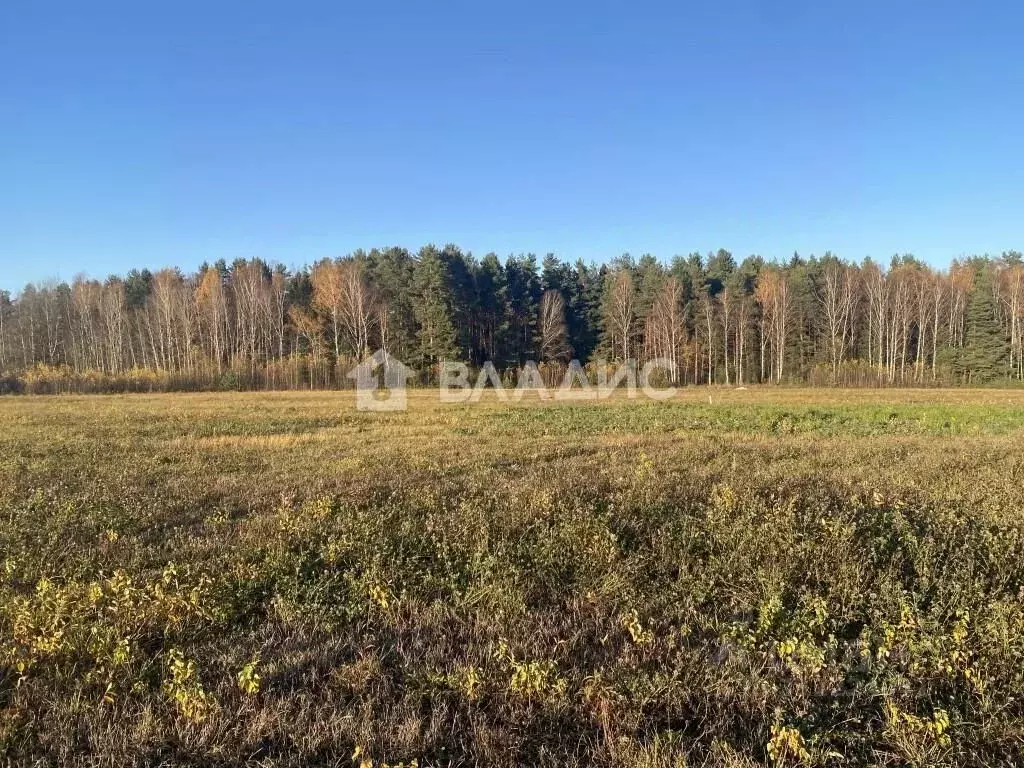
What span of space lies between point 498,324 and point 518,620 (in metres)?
64.7

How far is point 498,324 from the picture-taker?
226 feet

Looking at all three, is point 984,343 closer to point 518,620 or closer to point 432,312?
point 432,312

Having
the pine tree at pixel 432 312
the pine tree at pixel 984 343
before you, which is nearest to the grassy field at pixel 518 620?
the pine tree at pixel 432 312

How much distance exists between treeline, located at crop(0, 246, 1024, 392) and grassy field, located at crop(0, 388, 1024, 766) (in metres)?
48.9

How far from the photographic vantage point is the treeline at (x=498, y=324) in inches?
2279

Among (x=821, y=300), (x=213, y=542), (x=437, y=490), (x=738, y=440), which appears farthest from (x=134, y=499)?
(x=821, y=300)

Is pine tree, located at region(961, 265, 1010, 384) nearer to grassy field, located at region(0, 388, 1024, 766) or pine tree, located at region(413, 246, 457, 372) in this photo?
pine tree, located at region(413, 246, 457, 372)

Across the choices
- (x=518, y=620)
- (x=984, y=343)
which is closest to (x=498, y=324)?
(x=984, y=343)

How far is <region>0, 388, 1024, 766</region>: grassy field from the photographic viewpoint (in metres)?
3.31

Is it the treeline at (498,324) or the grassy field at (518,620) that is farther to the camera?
the treeline at (498,324)

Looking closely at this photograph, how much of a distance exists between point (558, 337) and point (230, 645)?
65.1m

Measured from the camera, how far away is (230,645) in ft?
14.3

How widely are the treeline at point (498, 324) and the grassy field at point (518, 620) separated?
48884 millimetres

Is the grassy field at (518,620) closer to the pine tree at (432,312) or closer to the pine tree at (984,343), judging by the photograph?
the pine tree at (432,312)
